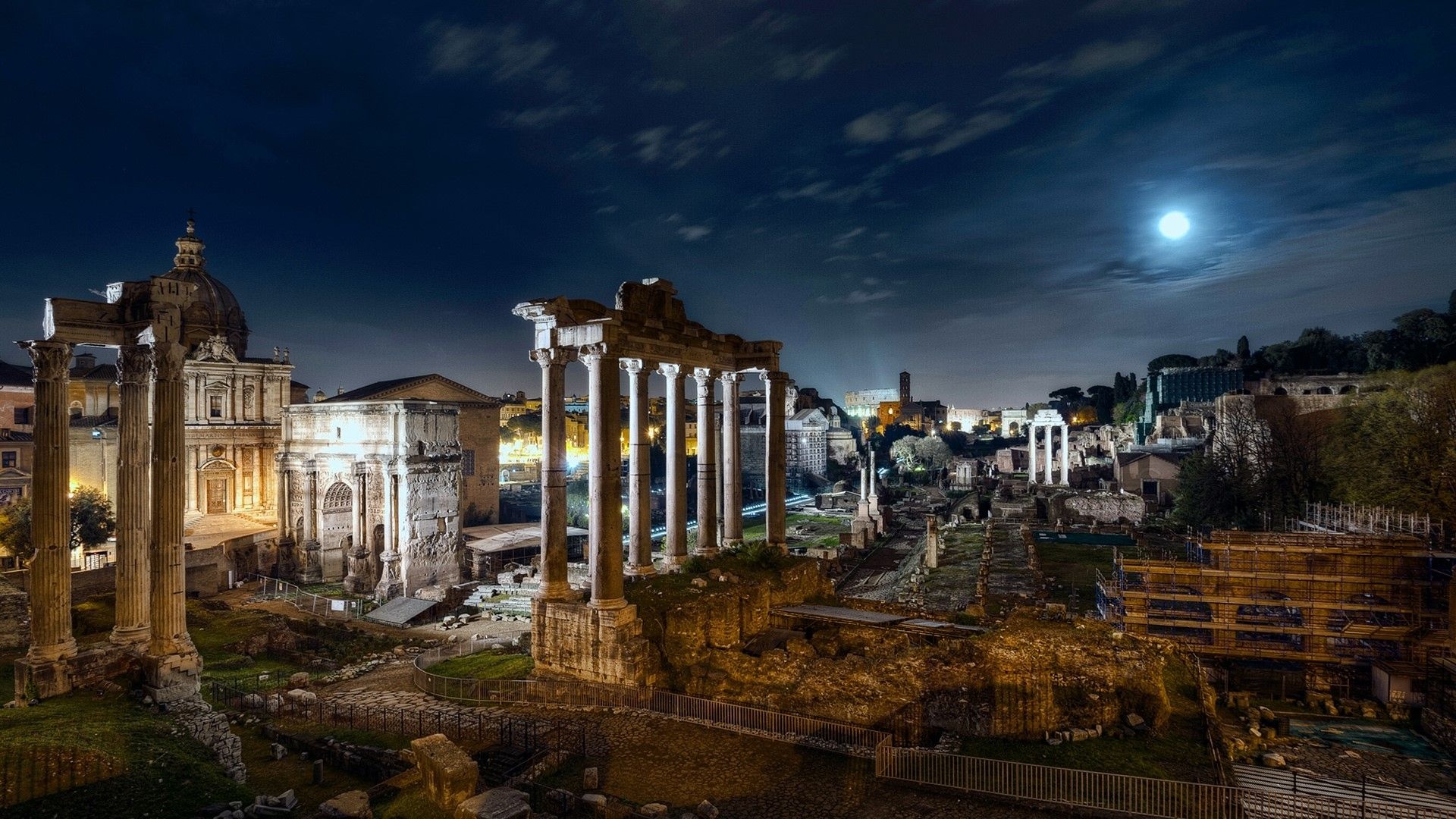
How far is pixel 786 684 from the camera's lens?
45.9ft

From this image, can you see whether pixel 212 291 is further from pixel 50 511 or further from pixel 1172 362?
pixel 1172 362

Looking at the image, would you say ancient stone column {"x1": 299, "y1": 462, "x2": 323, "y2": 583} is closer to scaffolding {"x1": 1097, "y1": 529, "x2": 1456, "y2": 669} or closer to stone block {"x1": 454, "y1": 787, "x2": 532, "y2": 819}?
stone block {"x1": 454, "y1": 787, "x2": 532, "y2": 819}

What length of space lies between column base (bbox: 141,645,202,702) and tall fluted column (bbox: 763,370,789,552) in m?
13.0

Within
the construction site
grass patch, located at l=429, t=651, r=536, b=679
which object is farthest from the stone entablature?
the construction site

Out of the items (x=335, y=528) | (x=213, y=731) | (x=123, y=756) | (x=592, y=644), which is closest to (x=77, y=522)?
(x=335, y=528)

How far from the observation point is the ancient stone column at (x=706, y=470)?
19.3 m

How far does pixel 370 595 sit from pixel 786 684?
2417cm

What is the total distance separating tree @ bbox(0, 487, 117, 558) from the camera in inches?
1075

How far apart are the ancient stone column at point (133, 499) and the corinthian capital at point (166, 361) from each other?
28 centimetres

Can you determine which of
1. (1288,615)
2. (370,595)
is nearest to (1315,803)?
(1288,615)

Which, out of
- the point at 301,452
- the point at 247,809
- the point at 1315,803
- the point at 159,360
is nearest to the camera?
the point at 247,809

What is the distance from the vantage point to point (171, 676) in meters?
13.7

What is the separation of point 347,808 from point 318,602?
77.0 ft

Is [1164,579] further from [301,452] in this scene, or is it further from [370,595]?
[301,452]
